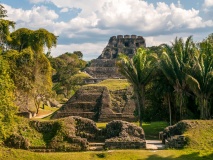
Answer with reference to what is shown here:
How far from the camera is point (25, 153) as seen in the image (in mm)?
16594

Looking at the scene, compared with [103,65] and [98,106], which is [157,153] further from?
[103,65]

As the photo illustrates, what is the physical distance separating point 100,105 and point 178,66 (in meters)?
14.9

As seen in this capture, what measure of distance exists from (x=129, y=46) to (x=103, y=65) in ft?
27.7

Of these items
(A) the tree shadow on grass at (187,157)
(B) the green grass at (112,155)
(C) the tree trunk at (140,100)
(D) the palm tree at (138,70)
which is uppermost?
(D) the palm tree at (138,70)

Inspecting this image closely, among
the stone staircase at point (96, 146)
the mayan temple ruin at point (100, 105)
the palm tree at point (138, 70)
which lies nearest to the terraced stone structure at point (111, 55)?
the mayan temple ruin at point (100, 105)

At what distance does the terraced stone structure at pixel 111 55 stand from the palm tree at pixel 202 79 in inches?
1373

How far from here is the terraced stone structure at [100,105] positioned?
35.7 meters

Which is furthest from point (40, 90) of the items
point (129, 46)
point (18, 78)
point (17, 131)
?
point (129, 46)

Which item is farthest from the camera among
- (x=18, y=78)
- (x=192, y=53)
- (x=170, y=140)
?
(x=18, y=78)

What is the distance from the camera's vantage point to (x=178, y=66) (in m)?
24.2

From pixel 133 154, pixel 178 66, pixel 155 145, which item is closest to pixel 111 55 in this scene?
pixel 178 66

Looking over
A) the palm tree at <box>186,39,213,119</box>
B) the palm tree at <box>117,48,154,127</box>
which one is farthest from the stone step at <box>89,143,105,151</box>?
the palm tree at <box>117,48,154,127</box>

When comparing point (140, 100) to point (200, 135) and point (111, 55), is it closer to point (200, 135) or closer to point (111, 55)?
point (200, 135)

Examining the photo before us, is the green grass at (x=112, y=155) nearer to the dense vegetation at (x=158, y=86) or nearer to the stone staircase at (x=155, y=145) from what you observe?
the dense vegetation at (x=158, y=86)
